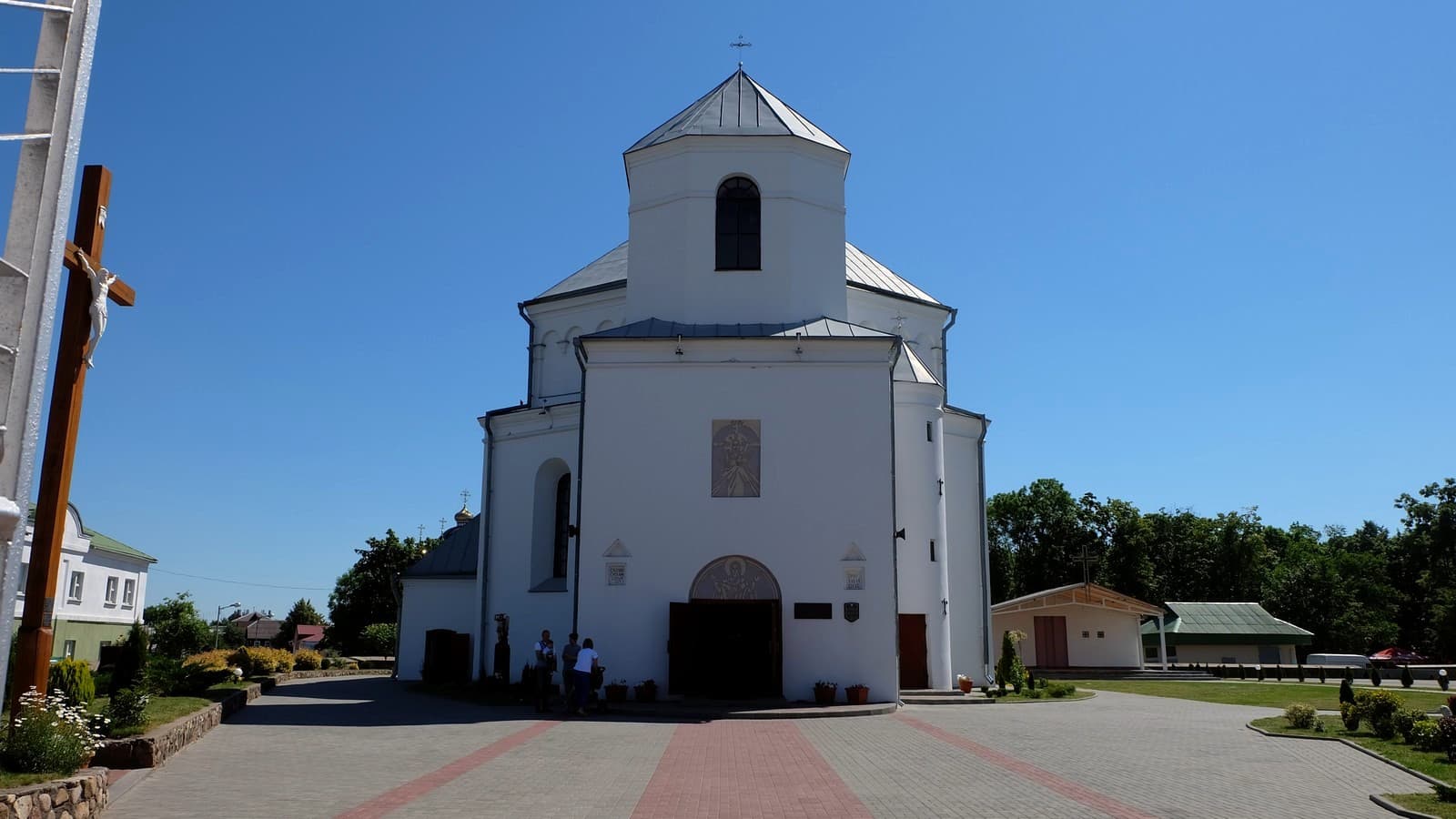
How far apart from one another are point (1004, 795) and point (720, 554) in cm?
1204

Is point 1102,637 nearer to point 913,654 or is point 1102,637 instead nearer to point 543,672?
point 913,654

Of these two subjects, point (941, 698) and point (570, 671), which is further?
point (941, 698)

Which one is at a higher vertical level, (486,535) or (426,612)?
(486,535)

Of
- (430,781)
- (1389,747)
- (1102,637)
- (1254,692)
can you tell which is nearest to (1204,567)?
(1102,637)

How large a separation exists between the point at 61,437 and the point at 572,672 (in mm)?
11606

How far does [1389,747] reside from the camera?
14.7 m

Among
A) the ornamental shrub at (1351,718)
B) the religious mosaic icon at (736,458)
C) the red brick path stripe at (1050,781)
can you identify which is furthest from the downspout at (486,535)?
the ornamental shrub at (1351,718)

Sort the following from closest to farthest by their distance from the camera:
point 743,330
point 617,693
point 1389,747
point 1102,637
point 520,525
Result: point 1389,747 → point 617,693 → point 743,330 → point 520,525 → point 1102,637

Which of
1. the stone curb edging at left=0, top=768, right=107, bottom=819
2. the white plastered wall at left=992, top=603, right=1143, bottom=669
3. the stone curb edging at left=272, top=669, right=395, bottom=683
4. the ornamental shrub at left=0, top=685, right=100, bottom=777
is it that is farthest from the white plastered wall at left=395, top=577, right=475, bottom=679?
the white plastered wall at left=992, top=603, right=1143, bottom=669

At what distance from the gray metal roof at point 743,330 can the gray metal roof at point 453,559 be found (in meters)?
10.9

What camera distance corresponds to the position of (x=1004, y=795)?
34.8ft

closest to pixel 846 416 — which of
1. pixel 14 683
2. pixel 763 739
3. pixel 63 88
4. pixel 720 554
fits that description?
pixel 720 554

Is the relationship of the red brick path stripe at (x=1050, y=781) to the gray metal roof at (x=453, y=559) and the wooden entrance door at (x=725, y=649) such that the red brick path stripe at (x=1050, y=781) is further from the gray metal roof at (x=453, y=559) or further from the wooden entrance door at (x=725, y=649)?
the gray metal roof at (x=453, y=559)

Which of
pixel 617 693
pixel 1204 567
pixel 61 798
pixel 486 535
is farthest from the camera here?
pixel 1204 567
